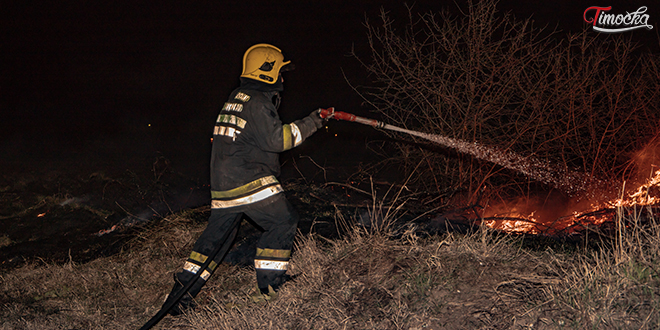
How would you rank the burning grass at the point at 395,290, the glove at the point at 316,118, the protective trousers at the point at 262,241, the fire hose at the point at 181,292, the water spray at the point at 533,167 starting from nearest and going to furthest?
the burning grass at the point at 395,290, the fire hose at the point at 181,292, the protective trousers at the point at 262,241, the glove at the point at 316,118, the water spray at the point at 533,167

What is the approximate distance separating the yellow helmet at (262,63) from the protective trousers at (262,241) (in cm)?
102

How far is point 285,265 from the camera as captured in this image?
3902 mm

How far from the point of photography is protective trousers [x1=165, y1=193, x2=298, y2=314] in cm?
387

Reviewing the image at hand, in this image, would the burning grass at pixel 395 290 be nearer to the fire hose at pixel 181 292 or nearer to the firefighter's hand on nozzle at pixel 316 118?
the fire hose at pixel 181 292

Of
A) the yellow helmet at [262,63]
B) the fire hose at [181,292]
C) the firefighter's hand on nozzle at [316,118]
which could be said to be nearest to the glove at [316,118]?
the firefighter's hand on nozzle at [316,118]

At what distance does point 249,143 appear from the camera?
12.8 ft

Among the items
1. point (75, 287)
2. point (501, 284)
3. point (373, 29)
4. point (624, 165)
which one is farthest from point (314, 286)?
point (624, 165)

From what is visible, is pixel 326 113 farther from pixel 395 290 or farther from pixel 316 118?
pixel 395 290

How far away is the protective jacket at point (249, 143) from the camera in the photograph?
148 inches

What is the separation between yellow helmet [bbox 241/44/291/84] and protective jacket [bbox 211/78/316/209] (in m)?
0.06

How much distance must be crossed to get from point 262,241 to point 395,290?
1.21 m

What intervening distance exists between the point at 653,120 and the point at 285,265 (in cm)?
621

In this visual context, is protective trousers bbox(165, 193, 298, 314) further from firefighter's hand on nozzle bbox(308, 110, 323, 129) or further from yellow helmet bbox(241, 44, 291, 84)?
yellow helmet bbox(241, 44, 291, 84)

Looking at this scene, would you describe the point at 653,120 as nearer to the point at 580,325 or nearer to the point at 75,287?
the point at 580,325
